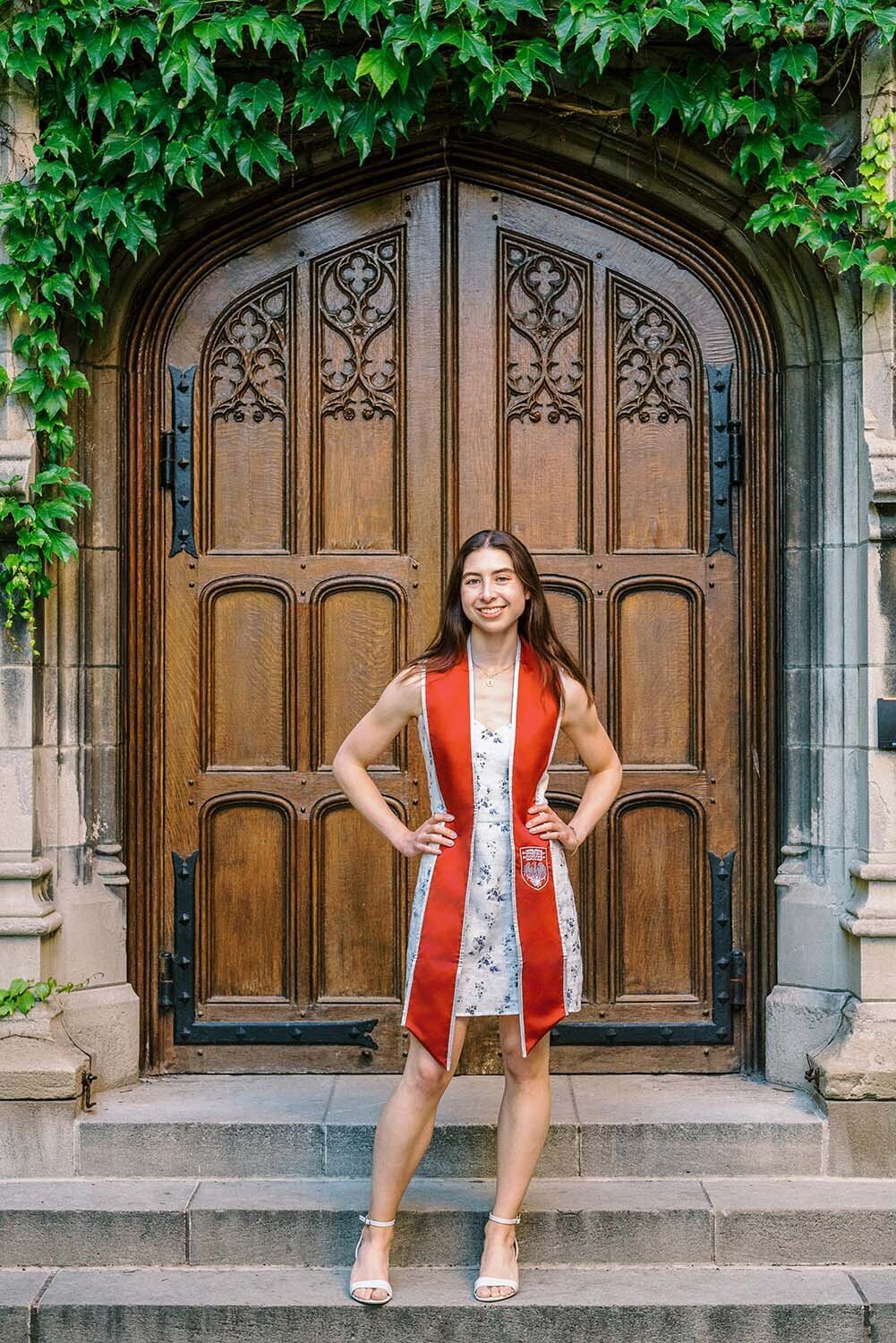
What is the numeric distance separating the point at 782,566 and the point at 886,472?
56cm

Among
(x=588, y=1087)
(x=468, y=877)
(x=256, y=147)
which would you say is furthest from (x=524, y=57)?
(x=588, y=1087)

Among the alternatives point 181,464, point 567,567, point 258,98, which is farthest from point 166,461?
point 567,567

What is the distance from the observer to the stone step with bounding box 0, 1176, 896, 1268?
4.14 metres

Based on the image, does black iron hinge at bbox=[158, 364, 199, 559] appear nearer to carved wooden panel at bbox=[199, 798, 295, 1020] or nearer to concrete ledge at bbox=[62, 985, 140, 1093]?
carved wooden panel at bbox=[199, 798, 295, 1020]

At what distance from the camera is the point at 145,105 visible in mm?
4492

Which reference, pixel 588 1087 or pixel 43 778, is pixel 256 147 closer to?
pixel 43 778

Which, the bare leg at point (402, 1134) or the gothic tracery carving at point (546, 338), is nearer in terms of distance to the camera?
the bare leg at point (402, 1134)

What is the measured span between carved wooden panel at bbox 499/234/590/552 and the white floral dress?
1364 mm

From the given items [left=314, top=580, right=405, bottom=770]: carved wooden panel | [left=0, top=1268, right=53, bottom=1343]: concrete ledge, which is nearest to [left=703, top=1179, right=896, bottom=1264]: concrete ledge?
[left=314, top=580, right=405, bottom=770]: carved wooden panel

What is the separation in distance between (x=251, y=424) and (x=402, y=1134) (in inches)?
98.1

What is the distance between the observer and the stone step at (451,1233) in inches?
163

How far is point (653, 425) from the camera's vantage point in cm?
497

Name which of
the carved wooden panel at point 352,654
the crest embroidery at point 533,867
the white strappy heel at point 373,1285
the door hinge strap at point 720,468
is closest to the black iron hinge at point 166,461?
the carved wooden panel at point 352,654

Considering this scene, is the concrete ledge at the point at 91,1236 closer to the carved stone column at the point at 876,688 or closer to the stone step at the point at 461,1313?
the stone step at the point at 461,1313
